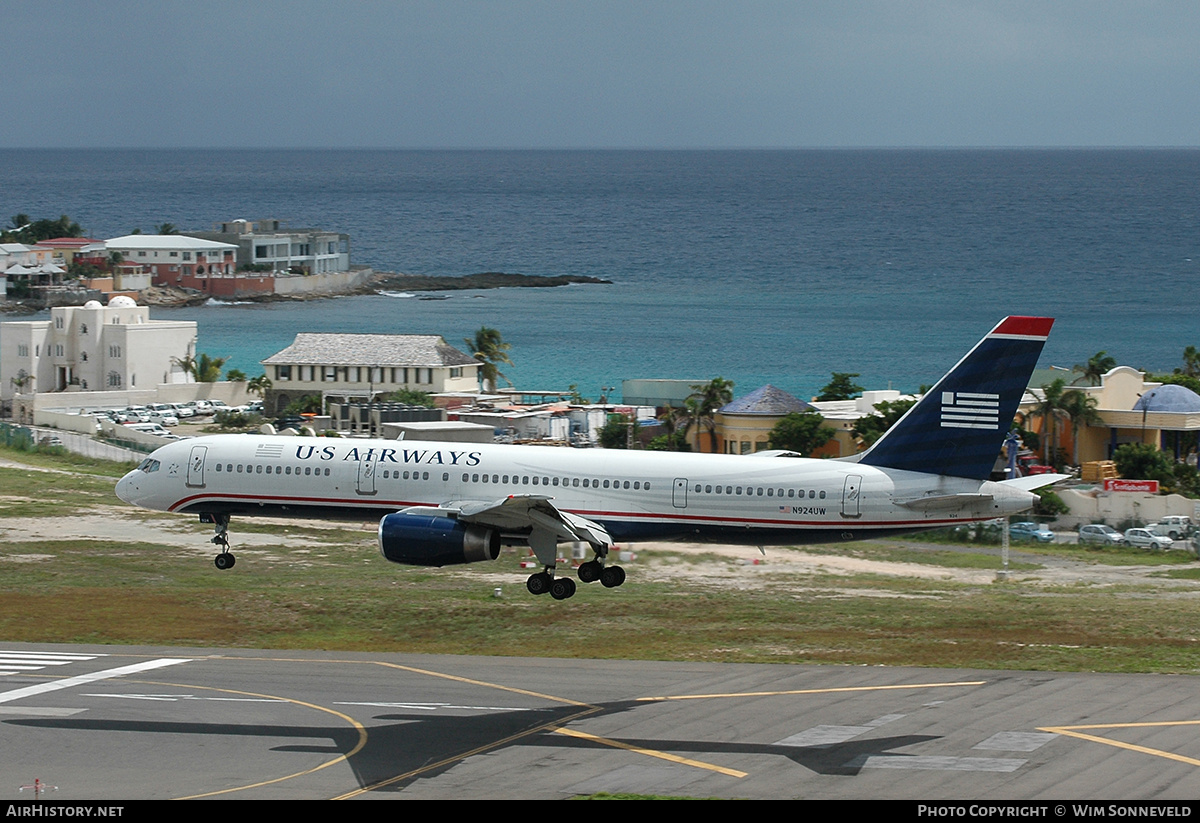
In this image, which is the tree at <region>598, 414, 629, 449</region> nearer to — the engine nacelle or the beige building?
the beige building

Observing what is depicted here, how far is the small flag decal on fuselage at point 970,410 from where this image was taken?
48219 millimetres

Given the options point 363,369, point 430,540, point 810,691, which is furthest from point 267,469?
point 363,369

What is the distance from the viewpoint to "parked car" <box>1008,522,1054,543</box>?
85438 mm

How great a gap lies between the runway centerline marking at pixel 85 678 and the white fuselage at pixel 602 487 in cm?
613

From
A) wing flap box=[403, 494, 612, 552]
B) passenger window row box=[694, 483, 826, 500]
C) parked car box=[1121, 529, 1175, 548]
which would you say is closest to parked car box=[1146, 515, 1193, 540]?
parked car box=[1121, 529, 1175, 548]

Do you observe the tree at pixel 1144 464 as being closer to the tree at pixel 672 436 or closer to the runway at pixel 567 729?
the tree at pixel 672 436

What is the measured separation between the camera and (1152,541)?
84000mm

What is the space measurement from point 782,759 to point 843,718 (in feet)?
15.8

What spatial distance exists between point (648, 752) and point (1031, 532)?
168 ft

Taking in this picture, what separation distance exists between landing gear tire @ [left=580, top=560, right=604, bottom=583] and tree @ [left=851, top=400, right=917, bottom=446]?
5605cm

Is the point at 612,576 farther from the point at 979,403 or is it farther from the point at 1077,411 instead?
the point at 1077,411

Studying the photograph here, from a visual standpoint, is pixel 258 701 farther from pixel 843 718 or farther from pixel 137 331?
pixel 137 331

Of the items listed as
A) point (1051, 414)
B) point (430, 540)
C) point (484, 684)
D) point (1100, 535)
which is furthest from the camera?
point (1051, 414)

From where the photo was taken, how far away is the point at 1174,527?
87.4m
